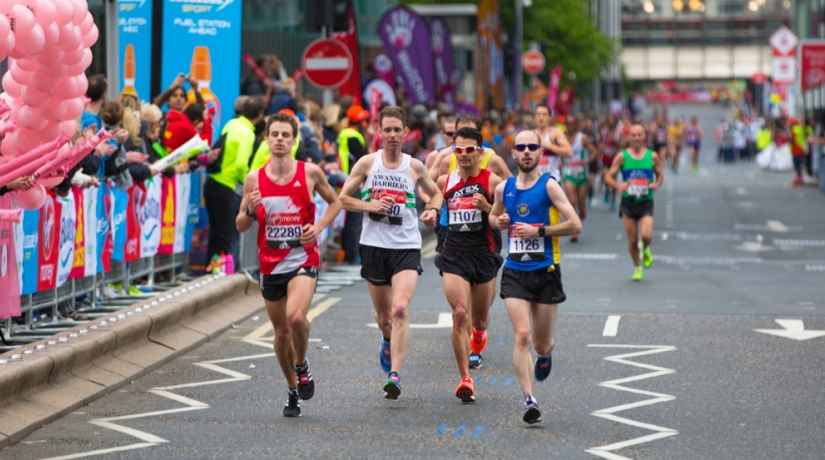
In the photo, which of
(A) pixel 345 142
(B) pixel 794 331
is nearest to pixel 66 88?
(B) pixel 794 331

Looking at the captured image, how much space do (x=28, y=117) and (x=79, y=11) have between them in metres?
0.73

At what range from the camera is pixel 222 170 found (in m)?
13.3

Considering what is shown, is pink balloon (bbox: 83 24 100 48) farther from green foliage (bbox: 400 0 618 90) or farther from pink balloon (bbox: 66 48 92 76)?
green foliage (bbox: 400 0 618 90)

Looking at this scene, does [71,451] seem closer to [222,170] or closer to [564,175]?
[222,170]

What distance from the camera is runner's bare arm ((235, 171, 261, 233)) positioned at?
790cm

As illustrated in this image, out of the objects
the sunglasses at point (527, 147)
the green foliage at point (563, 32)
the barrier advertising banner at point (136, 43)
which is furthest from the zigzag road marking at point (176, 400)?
the green foliage at point (563, 32)

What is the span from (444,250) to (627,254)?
32.6 ft

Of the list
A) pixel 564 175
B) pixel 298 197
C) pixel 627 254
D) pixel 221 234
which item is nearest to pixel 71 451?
pixel 298 197

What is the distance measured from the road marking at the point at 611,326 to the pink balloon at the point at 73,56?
5437 millimetres

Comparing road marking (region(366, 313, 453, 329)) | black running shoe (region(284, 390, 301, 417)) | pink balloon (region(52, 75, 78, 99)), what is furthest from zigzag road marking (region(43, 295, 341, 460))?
pink balloon (region(52, 75, 78, 99))

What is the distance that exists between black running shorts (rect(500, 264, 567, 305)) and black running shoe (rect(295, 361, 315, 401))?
1317mm

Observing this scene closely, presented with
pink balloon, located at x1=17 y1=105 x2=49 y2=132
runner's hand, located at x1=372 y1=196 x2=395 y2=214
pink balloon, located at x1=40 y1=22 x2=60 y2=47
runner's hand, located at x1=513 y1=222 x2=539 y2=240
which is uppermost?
pink balloon, located at x1=40 y1=22 x2=60 y2=47

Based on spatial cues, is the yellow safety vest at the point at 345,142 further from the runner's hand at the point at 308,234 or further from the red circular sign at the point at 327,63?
the runner's hand at the point at 308,234

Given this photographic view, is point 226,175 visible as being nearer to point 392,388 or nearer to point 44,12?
point 392,388
